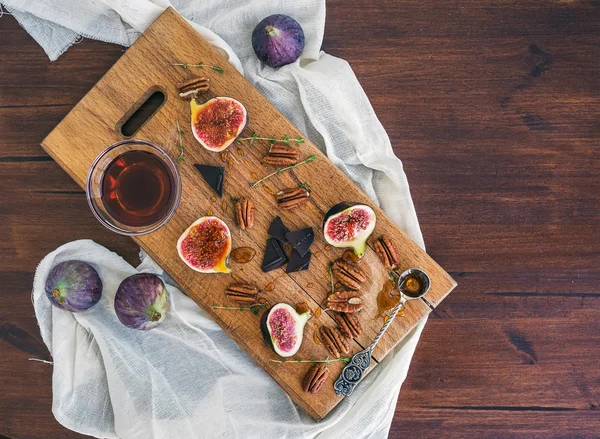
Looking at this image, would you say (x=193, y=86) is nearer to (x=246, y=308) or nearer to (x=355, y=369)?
(x=246, y=308)

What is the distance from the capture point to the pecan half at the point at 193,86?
154 centimetres

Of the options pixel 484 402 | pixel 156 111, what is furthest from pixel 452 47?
pixel 484 402

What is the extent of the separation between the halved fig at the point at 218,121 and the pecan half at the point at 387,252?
1.75 ft

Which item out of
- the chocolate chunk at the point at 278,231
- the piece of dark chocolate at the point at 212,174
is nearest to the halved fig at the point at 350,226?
the chocolate chunk at the point at 278,231

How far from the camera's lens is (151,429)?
5.26 ft

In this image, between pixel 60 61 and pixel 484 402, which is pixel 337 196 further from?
pixel 60 61

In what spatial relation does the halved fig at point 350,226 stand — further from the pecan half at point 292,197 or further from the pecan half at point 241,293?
the pecan half at point 241,293

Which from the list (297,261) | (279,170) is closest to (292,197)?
(279,170)

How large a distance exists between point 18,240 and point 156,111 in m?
0.65

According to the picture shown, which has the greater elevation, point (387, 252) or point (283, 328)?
point (387, 252)

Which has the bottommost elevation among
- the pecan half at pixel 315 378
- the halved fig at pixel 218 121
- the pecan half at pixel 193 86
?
the pecan half at pixel 315 378

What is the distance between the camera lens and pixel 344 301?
1552mm

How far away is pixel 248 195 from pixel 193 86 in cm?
36

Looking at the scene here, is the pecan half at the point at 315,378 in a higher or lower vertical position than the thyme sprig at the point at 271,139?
lower
